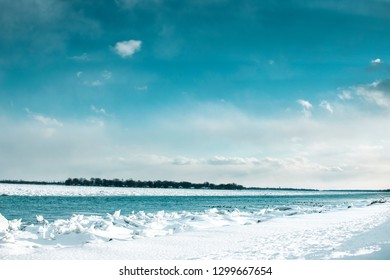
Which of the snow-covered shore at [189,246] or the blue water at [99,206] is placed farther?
the blue water at [99,206]

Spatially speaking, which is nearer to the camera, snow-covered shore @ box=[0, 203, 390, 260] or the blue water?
snow-covered shore @ box=[0, 203, 390, 260]

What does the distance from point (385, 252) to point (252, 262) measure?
8.60ft

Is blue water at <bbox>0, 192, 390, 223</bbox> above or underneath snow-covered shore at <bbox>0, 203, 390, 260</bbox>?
underneath

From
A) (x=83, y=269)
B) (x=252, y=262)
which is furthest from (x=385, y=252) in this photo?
(x=83, y=269)

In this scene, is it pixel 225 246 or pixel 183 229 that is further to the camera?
pixel 183 229

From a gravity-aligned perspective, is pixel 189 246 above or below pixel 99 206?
above

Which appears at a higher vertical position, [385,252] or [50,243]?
[385,252]

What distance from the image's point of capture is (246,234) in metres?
11.3

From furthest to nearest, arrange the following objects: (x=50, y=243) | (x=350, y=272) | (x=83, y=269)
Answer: (x=50, y=243)
(x=83, y=269)
(x=350, y=272)

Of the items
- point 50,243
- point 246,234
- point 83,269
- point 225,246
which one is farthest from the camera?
point 246,234

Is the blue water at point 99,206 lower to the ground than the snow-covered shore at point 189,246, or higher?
lower

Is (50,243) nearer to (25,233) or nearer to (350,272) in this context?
(25,233)

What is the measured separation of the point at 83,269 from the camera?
20.6 feet

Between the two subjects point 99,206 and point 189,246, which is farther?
point 99,206
